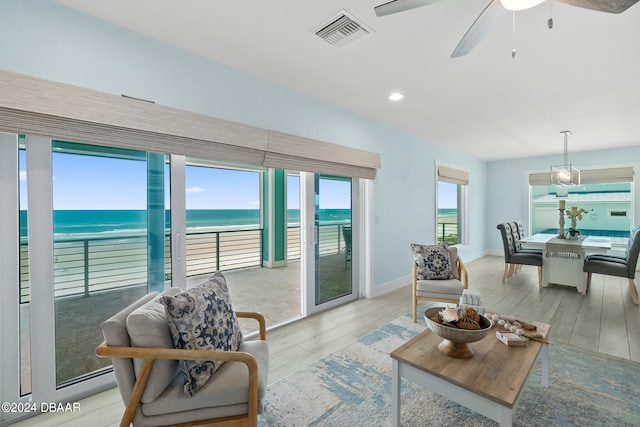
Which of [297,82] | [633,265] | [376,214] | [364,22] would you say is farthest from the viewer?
[376,214]

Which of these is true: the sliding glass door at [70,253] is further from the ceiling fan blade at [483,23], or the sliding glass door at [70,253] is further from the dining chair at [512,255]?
the dining chair at [512,255]

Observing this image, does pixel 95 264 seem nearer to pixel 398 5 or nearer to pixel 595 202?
pixel 398 5

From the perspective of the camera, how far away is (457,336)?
1517 mm

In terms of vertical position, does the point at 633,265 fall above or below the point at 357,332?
above

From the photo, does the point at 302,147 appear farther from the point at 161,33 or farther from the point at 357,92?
the point at 161,33

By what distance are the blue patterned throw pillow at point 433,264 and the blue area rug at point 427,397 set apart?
1132 mm

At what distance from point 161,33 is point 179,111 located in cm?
54

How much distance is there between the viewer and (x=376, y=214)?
159 inches

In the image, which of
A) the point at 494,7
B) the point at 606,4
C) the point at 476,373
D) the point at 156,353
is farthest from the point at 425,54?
the point at 156,353

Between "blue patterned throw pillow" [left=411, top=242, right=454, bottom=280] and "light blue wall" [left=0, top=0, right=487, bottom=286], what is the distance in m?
0.81

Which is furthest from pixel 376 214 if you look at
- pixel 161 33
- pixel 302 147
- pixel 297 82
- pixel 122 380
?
pixel 122 380

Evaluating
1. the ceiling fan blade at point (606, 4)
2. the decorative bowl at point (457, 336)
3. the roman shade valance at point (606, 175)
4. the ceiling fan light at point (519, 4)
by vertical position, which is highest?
the ceiling fan light at point (519, 4)

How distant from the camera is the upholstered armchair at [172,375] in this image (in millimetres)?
1272

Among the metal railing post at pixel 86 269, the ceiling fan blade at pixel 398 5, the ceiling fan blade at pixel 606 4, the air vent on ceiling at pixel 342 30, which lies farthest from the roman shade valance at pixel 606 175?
the metal railing post at pixel 86 269
